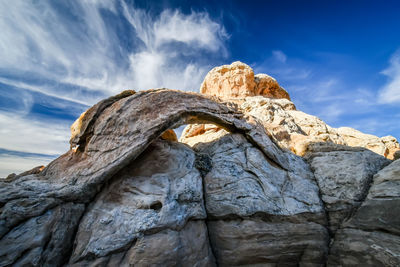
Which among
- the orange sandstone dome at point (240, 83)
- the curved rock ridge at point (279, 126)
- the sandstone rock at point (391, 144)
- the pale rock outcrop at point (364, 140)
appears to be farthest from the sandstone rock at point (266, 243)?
the orange sandstone dome at point (240, 83)

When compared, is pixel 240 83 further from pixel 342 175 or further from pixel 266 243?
pixel 266 243

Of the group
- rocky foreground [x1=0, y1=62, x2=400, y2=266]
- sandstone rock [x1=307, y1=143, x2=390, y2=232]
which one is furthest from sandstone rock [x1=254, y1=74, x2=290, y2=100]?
rocky foreground [x1=0, y1=62, x2=400, y2=266]

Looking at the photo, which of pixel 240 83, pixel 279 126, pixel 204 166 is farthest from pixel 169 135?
pixel 240 83

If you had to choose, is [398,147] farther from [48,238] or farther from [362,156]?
[48,238]

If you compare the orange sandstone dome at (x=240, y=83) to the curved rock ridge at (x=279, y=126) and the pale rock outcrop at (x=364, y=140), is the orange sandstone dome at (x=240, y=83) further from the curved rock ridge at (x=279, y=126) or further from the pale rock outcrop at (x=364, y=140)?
the pale rock outcrop at (x=364, y=140)

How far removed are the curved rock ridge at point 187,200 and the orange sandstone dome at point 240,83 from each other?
13231mm

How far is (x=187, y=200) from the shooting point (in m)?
5.57

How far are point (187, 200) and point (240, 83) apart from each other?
57.2 feet

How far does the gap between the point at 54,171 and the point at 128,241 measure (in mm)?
3594

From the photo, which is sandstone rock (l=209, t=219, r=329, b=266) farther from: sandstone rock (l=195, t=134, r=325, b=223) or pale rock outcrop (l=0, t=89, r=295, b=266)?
pale rock outcrop (l=0, t=89, r=295, b=266)

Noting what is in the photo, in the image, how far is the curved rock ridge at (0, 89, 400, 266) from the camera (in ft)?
14.4

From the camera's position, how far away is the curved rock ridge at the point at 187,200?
4.40 metres

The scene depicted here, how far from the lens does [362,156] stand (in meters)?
7.29

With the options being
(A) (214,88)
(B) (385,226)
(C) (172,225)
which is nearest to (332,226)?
(B) (385,226)
